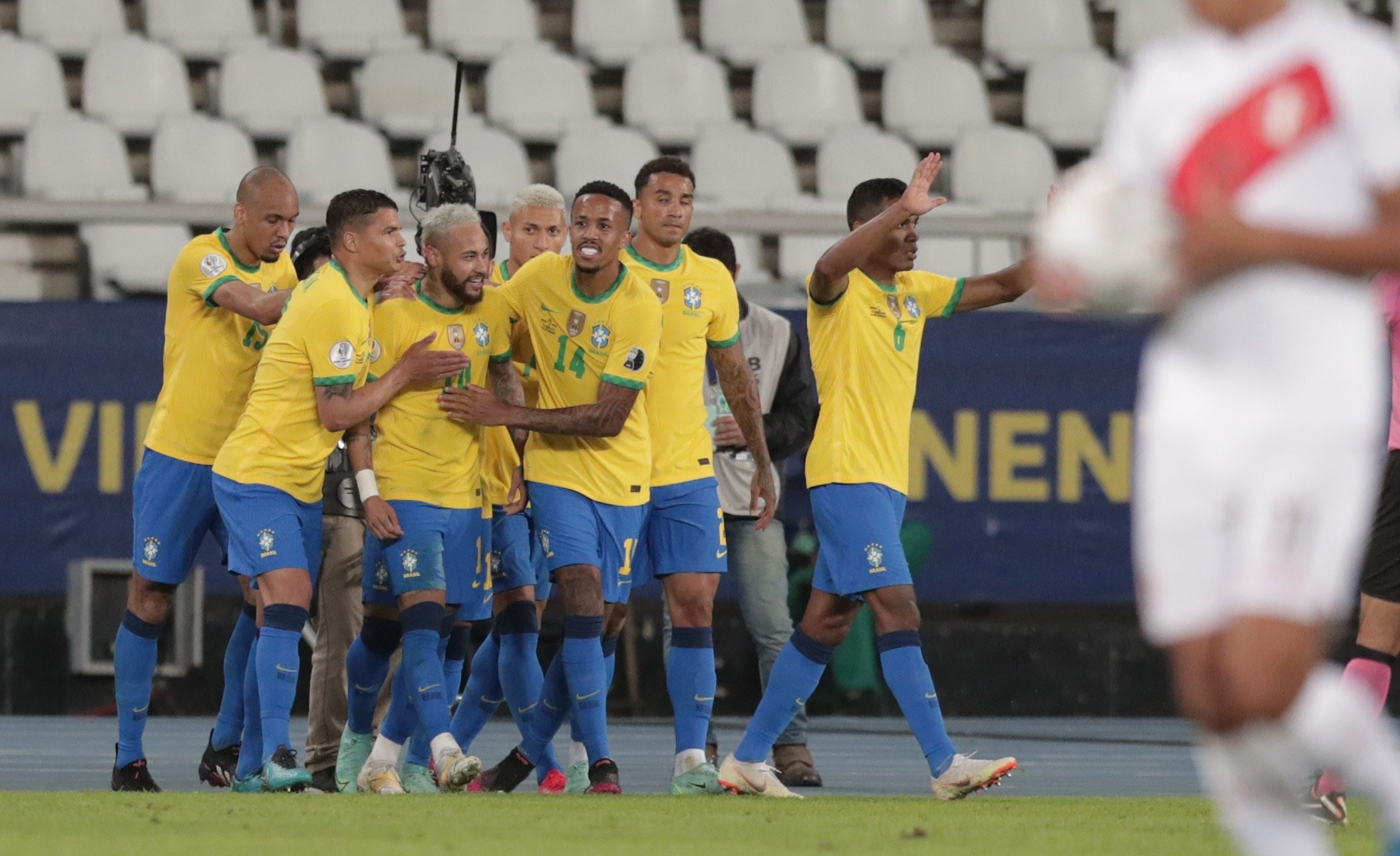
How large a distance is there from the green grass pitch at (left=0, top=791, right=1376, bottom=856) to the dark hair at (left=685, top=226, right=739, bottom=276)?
8.23 feet

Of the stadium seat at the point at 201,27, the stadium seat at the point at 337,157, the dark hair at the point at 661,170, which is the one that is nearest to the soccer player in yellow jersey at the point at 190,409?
the dark hair at the point at 661,170

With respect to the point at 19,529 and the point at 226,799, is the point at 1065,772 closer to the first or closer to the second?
the point at 226,799

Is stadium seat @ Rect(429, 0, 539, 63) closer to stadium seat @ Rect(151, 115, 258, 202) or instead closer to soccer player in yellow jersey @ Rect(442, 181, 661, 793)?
stadium seat @ Rect(151, 115, 258, 202)

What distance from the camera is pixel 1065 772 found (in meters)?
8.38

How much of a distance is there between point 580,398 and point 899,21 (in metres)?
7.95

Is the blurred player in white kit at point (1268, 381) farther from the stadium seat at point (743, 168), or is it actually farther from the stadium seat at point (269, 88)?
the stadium seat at point (269, 88)

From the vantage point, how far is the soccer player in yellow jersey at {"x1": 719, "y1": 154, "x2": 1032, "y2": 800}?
22.0 ft

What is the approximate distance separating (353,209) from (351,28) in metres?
7.43

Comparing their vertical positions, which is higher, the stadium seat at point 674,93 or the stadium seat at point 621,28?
the stadium seat at point 621,28

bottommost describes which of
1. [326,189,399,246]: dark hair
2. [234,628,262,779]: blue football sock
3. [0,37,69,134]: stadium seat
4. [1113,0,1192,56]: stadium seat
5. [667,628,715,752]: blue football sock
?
[234,628,262,779]: blue football sock

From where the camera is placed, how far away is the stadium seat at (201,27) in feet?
45.5

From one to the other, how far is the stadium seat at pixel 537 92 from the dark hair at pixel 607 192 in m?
6.41

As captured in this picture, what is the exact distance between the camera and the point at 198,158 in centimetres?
1291

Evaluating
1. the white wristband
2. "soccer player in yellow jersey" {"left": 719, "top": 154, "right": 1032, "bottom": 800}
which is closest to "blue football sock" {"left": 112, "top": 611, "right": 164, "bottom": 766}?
the white wristband
